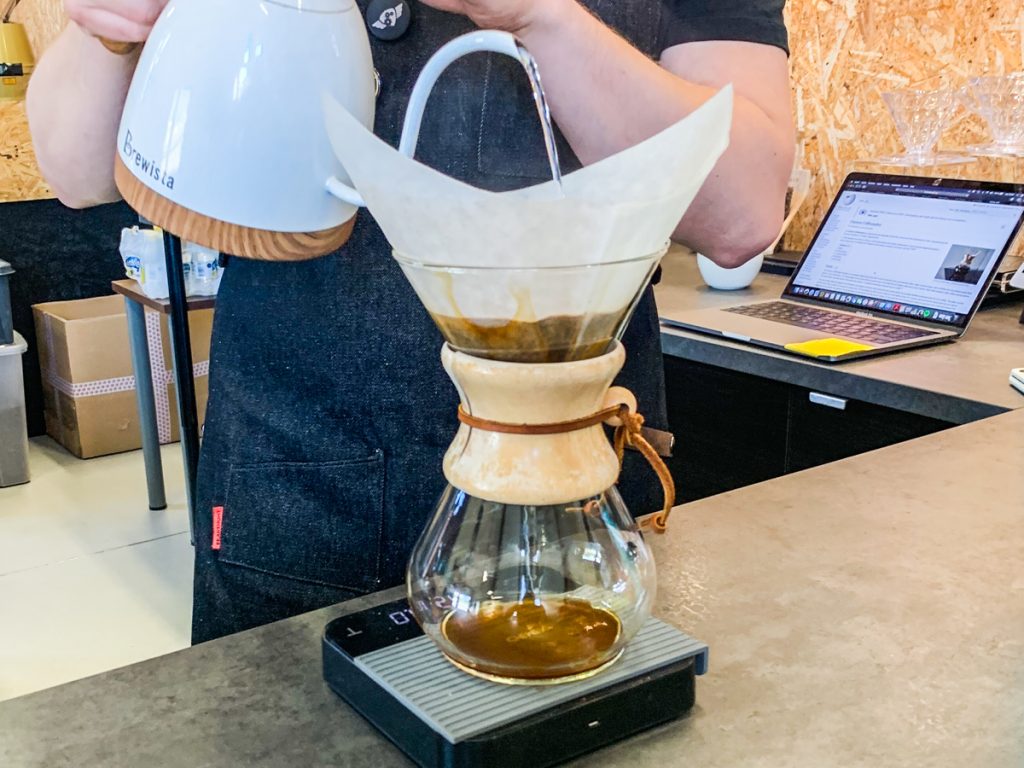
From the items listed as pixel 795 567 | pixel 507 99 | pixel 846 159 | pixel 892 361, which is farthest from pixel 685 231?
pixel 846 159

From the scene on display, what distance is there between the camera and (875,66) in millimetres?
2418

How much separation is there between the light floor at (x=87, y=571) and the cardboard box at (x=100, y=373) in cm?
9

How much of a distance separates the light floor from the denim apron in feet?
4.13

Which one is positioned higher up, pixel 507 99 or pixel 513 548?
pixel 507 99

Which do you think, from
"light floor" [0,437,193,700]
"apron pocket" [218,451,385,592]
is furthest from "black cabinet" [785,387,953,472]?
"light floor" [0,437,193,700]

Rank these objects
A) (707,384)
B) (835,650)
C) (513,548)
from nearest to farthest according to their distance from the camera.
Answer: (513,548) < (835,650) < (707,384)

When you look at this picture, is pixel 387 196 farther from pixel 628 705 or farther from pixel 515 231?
pixel 628 705

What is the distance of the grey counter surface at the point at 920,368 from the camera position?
4.83ft

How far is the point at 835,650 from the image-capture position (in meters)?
0.72

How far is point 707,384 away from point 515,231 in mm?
1416

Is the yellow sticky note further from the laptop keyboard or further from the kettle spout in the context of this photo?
the kettle spout

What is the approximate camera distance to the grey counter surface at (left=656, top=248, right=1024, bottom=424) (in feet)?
4.83

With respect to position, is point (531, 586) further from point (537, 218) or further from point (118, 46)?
point (118, 46)

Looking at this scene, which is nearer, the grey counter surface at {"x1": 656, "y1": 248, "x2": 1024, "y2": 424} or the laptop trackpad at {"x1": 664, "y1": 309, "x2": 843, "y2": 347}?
the grey counter surface at {"x1": 656, "y1": 248, "x2": 1024, "y2": 424}
